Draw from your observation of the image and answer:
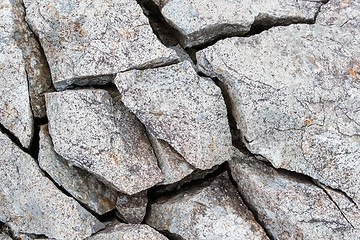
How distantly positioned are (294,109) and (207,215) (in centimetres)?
114

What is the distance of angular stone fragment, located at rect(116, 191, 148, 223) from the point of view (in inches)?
122

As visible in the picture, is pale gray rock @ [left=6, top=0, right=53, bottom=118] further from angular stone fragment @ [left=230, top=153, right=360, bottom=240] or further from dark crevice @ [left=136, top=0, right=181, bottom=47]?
angular stone fragment @ [left=230, top=153, right=360, bottom=240]

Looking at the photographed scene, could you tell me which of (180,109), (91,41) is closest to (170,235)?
(180,109)

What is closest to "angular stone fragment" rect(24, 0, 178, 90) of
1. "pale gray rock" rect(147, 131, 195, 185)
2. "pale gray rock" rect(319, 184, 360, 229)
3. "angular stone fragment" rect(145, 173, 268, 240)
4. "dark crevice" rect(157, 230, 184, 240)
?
"pale gray rock" rect(147, 131, 195, 185)

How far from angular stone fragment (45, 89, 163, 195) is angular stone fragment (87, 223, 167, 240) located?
31 cm

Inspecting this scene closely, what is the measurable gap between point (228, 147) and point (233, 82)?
0.55 meters

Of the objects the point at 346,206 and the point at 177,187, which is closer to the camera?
the point at 346,206

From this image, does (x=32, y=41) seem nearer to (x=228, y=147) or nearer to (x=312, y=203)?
(x=228, y=147)

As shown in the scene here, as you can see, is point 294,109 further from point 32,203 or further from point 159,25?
point 32,203

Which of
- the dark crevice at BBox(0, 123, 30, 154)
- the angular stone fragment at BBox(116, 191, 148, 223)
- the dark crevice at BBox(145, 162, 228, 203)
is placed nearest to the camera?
the dark crevice at BBox(0, 123, 30, 154)

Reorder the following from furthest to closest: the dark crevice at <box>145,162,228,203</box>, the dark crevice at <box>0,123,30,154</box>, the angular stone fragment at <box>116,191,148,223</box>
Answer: the dark crevice at <box>145,162,228,203</box> < the angular stone fragment at <box>116,191,148,223</box> < the dark crevice at <box>0,123,30,154</box>

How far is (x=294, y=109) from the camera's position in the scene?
116 inches

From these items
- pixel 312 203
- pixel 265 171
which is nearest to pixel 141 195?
pixel 265 171

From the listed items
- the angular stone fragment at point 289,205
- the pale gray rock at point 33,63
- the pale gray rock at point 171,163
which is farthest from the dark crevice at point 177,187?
the pale gray rock at point 33,63
